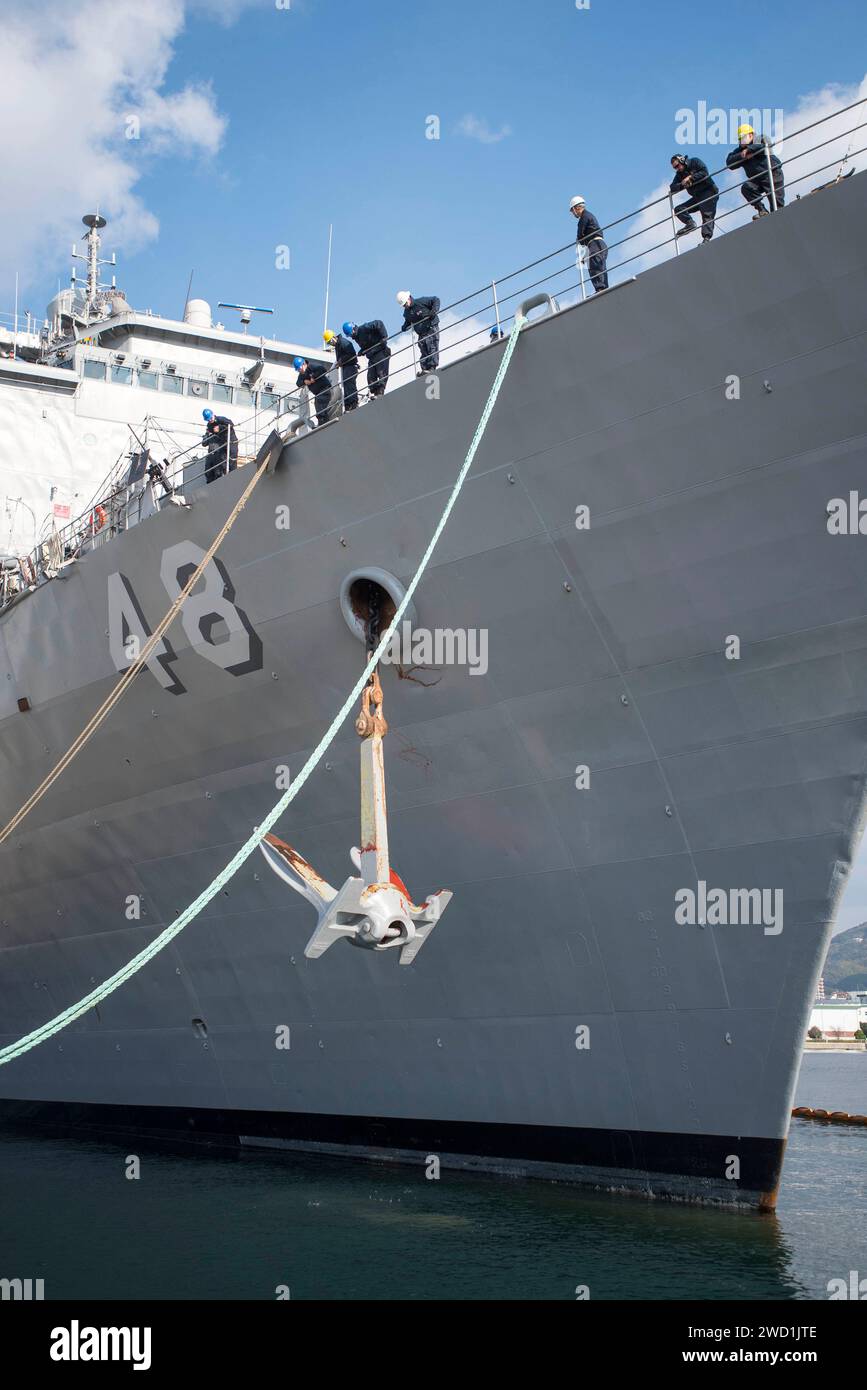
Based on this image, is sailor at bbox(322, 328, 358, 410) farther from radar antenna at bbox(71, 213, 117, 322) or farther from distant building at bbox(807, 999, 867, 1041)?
distant building at bbox(807, 999, 867, 1041)

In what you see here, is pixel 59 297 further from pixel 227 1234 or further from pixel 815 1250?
pixel 815 1250

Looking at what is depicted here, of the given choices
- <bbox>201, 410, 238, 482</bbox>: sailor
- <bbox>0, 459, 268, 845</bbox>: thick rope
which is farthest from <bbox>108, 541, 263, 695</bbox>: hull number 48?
<bbox>201, 410, 238, 482</bbox>: sailor

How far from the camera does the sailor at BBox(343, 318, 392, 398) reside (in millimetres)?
9539

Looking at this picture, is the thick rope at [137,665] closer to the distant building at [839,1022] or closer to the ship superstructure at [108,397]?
the ship superstructure at [108,397]

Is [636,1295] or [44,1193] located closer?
[636,1295]

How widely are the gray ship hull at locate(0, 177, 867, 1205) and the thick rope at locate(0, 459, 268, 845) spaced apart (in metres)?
0.18

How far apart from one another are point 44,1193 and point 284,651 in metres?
5.76

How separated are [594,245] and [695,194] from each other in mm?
832

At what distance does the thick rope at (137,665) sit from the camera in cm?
989

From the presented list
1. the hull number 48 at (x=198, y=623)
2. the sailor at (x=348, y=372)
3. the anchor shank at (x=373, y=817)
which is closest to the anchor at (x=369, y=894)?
the anchor shank at (x=373, y=817)

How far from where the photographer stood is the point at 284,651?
10.1 metres

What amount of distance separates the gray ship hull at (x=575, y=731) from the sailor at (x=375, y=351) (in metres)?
0.53
